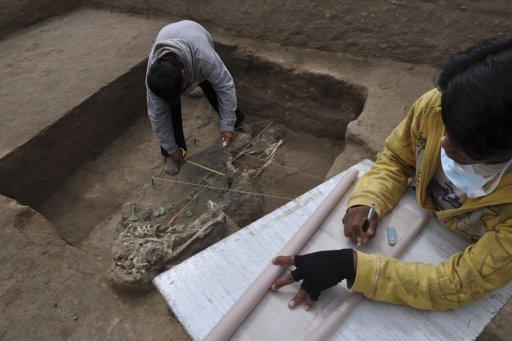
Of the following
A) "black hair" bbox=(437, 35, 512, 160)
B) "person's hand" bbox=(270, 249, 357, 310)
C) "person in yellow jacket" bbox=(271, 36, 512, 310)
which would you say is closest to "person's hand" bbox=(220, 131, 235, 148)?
"person in yellow jacket" bbox=(271, 36, 512, 310)

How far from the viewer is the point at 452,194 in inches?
66.9

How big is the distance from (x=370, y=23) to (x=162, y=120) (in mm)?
2103

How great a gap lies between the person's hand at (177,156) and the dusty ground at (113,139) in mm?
107

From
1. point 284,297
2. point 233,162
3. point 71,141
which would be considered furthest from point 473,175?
point 71,141

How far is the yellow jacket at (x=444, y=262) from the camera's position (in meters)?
1.42

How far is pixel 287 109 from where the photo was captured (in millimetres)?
4289

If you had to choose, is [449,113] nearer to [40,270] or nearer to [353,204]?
[353,204]

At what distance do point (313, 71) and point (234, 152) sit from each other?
3.68ft

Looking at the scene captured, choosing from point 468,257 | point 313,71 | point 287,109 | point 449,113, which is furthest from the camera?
point 287,109

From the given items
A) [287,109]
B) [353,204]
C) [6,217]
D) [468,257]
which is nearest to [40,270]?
[6,217]

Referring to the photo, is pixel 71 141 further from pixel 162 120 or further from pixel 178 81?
pixel 178 81

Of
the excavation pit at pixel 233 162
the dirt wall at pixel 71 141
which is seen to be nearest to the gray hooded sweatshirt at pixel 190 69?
the excavation pit at pixel 233 162

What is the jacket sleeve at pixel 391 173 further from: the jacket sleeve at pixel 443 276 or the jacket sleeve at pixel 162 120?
the jacket sleeve at pixel 162 120

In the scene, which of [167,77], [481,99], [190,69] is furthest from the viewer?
[190,69]
